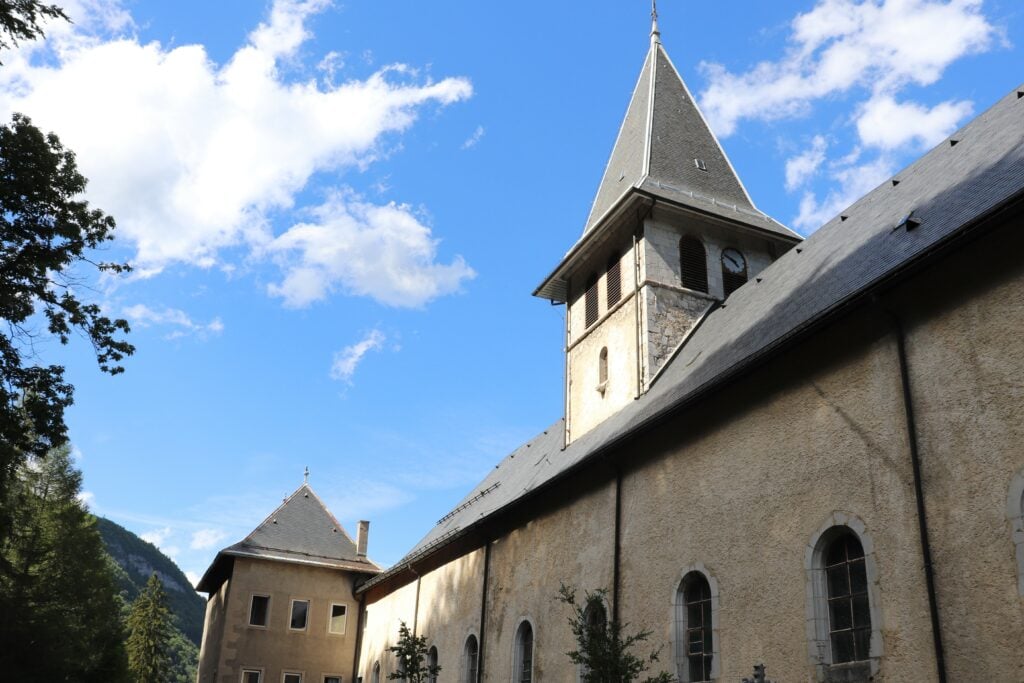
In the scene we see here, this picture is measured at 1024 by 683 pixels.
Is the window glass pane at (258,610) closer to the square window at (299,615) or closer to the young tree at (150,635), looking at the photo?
the square window at (299,615)

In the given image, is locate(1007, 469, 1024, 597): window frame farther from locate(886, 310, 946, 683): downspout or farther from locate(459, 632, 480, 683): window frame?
locate(459, 632, 480, 683): window frame

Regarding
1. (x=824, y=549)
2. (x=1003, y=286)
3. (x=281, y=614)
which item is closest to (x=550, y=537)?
(x=824, y=549)

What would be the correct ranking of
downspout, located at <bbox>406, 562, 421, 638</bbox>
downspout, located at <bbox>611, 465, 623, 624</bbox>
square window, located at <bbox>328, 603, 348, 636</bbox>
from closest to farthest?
downspout, located at <bbox>611, 465, 623, 624</bbox>, downspout, located at <bbox>406, 562, 421, 638</bbox>, square window, located at <bbox>328, 603, 348, 636</bbox>

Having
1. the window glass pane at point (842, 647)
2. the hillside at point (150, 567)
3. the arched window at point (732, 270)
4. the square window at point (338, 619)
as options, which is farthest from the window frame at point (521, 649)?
the hillside at point (150, 567)

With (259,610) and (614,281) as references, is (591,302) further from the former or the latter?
(259,610)

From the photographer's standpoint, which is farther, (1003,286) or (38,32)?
(38,32)

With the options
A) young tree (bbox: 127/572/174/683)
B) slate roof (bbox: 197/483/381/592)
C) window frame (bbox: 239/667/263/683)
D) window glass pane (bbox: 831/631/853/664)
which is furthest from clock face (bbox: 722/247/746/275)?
young tree (bbox: 127/572/174/683)

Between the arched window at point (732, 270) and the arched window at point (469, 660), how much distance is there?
10162mm

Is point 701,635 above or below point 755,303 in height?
below

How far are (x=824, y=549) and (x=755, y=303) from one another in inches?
287

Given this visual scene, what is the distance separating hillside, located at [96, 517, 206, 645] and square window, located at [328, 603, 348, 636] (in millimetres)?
111872

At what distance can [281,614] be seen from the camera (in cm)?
3125

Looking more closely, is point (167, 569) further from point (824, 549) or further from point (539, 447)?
point (824, 549)

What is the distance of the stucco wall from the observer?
30266 millimetres
